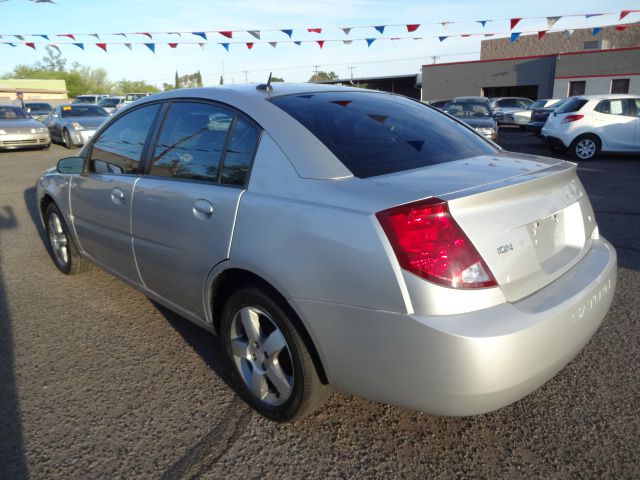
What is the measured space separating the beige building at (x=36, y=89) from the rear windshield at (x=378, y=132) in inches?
2357

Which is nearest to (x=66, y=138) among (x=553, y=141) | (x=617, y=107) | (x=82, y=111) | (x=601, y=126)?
(x=82, y=111)

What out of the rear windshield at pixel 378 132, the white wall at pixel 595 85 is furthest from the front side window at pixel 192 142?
the white wall at pixel 595 85

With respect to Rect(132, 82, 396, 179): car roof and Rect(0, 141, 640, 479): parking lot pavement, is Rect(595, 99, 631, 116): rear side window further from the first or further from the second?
Rect(132, 82, 396, 179): car roof

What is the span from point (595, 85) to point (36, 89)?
195 feet

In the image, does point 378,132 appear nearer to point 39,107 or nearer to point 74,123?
point 74,123

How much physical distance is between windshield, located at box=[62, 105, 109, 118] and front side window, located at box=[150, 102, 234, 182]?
15.4m

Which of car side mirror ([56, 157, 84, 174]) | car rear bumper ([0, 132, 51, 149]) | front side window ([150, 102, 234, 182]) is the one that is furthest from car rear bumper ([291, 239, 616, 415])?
car rear bumper ([0, 132, 51, 149])

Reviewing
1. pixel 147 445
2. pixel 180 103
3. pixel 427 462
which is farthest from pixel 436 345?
pixel 180 103

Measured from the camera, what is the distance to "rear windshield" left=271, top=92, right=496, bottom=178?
233cm

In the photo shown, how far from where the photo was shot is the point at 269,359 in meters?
2.40

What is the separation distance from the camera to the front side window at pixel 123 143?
3265 millimetres

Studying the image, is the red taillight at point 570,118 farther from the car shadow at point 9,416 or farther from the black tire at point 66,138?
the black tire at point 66,138

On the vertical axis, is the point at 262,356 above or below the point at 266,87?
below

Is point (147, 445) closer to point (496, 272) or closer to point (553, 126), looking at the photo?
point (496, 272)
